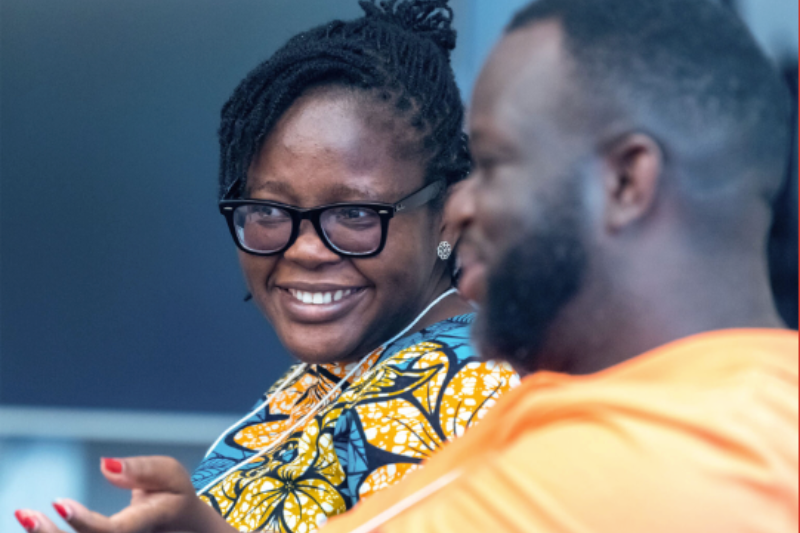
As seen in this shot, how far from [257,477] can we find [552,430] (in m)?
1.06

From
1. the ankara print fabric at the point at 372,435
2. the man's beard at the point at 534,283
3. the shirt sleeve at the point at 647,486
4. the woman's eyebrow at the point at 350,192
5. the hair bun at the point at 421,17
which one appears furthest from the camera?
the hair bun at the point at 421,17

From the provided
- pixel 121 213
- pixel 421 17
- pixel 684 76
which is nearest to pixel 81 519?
pixel 684 76

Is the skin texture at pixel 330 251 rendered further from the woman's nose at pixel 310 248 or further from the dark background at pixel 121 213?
the dark background at pixel 121 213

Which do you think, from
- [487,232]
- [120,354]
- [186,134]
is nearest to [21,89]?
[186,134]

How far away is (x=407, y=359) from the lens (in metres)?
1.62

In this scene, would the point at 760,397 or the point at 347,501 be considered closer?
the point at 760,397

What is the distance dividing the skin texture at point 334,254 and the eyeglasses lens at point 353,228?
3 cm

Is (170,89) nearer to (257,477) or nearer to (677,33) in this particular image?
(257,477)

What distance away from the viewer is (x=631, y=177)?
3.02 feet

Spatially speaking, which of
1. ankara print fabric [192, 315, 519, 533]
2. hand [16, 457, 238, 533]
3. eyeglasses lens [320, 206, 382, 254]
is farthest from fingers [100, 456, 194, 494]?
eyeglasses lens [320, 206, 382, 254]

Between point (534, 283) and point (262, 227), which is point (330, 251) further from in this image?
point (534, 283)

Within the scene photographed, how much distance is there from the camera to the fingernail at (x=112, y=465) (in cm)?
120

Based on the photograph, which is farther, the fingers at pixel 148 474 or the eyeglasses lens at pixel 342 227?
the eyeglasses lens at pixel 342 227

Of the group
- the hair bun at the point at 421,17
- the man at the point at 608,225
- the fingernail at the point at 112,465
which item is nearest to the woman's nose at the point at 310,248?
the hair bun at the point at 421,17
